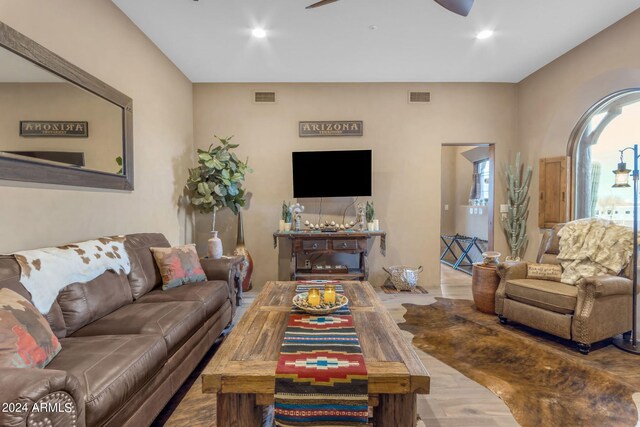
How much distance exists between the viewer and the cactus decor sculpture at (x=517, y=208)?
4.21 meters

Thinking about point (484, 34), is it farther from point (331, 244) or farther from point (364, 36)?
point (331, 244)

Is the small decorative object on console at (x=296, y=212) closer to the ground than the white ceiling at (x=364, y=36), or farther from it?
closer to the ground

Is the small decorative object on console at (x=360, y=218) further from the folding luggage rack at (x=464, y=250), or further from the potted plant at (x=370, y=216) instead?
the folding luggage rack at (x=464, y=250)

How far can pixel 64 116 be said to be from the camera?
2139 millimetres

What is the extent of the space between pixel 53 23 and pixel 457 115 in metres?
4.57

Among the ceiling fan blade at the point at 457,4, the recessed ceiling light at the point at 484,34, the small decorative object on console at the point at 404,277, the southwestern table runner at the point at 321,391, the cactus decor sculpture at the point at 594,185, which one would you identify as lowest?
the small decorative object on console at the point at 404,277

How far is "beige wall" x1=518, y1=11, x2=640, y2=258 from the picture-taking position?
2.90 metres

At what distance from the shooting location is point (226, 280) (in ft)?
9.62

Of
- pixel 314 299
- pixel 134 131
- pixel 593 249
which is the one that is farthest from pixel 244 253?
pixel 593 249

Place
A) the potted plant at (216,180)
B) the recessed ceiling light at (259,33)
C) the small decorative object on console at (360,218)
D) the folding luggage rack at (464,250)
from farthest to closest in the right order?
the folding luggage rack at (464,250) → the small decorative object on console at (360,218) → the potted plant at (216,180) → the recessed ceiling light at (259,33)

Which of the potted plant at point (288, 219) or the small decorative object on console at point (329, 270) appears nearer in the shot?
the small decorative object on console at point (329, 270)

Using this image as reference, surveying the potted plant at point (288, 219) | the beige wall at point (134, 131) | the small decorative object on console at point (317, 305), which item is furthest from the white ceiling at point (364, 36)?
the small decorative object on console at point (317, 305)

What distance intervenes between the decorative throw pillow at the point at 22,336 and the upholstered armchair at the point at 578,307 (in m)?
3.49

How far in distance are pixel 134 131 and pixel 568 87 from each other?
492cm
